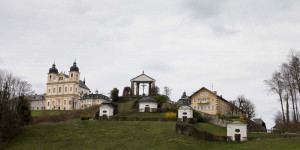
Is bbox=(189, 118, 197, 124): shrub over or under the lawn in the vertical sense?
over

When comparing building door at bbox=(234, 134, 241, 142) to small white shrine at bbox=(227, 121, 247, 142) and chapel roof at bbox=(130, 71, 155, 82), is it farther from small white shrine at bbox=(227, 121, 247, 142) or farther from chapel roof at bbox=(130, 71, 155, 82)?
chapel roof at bbox=(130, 71, 155, 82)

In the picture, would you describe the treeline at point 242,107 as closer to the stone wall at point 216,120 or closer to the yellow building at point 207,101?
the yellow building at point 207,101

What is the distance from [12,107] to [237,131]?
33.4 metres

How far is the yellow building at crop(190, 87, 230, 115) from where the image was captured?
8525cm

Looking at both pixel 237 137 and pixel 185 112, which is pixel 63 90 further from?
pixel 237 137

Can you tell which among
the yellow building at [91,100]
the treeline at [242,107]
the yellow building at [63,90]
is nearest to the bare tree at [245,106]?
the treeline at [242,107]

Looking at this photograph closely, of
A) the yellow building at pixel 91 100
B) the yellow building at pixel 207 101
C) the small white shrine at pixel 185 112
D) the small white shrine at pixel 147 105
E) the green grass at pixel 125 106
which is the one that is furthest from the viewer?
the yellow building at pixel 91 100

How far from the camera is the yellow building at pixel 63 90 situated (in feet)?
366

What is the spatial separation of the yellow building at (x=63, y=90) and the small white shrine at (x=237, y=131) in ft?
229

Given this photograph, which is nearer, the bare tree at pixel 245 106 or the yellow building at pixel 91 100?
the bare tree at pixel 245 106

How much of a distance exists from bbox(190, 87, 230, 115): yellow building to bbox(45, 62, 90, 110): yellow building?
1593 inches

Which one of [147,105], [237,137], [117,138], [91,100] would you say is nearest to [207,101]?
[147,105]

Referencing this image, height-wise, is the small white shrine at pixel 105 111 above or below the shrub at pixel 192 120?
above

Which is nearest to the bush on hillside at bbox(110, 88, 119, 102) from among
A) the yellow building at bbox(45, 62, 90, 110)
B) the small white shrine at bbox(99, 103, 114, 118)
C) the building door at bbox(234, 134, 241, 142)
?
the small white shrine at bbox(99, 103, 114, 118)
